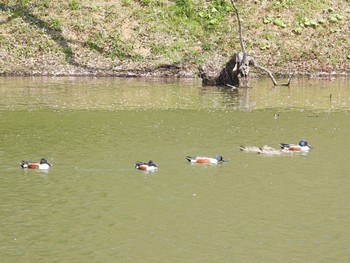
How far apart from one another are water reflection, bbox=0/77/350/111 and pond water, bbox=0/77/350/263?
0.25m

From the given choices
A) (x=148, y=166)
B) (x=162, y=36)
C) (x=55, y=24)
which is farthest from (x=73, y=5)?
(x=148, y=166)

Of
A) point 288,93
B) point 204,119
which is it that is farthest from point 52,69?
point 204,119

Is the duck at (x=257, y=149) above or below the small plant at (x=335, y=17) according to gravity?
below

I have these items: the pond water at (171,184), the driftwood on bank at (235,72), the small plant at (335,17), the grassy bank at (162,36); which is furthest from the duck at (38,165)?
the small plant at (335,17)

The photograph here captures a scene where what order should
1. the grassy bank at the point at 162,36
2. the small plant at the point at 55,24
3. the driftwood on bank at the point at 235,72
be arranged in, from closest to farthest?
the driftwood on bank at the point at 235,72
the grassy bank at the point at 162,36
the small plant at the point at 55,24

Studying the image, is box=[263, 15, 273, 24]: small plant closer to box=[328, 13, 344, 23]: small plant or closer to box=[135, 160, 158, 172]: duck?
box=[328, 13, 344, 23]: small plant

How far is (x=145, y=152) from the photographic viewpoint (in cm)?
2217

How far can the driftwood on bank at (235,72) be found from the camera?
1563 inches

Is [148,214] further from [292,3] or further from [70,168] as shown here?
[292,3]

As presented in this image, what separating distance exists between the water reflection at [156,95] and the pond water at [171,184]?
247 millimetres

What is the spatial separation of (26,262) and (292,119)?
17.5 meters

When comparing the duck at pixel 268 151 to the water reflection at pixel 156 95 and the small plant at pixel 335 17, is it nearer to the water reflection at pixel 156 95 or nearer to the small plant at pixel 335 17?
the water reflection at pixel 156 95

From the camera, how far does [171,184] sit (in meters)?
18.6

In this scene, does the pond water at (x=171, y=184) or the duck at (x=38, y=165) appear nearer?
the pond water at (x=171, y=184)
